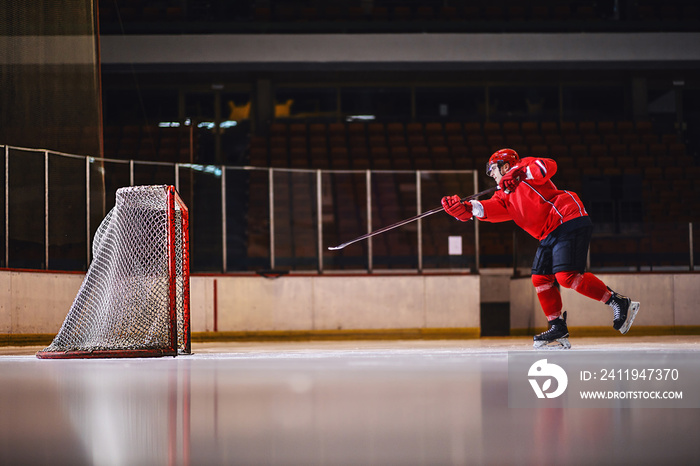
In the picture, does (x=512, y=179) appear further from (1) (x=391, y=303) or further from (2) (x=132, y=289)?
(1) (x=391, y=303)

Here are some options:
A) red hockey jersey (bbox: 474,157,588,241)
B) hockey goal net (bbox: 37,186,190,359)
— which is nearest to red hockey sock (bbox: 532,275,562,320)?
red hockey jersey (bbox: 474,157,588,241)

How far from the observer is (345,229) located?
838cm

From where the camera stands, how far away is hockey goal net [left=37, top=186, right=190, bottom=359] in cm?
560

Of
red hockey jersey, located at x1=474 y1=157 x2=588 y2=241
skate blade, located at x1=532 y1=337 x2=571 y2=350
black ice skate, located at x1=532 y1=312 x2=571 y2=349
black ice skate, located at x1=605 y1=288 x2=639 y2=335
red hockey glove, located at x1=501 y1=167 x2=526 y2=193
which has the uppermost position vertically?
red hockey glove, located at x1=501 y1=167 x2=526 y2=193

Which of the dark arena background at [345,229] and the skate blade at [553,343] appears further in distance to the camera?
the skate blade at [553,343]

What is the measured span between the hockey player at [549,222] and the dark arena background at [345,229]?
320mm

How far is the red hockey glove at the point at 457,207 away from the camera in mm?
5156

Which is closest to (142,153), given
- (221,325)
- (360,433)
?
(221,325)

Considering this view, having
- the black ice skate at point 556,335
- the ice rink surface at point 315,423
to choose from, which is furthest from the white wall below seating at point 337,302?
the ice rink surface at point 315,423

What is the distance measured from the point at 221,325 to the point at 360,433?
248 inches

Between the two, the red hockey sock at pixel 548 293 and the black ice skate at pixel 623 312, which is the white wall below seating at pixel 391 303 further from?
the black ice skate at pixel 623 312

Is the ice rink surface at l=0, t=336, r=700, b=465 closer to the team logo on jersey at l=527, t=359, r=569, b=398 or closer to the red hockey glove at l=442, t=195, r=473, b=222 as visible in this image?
the team logo on jersey at l=527, t=359, r=569, b=398

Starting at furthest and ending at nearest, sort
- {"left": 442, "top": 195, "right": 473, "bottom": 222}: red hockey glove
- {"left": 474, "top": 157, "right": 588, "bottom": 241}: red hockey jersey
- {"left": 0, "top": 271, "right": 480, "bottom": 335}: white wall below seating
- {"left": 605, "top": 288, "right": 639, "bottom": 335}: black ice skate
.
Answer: {"left": 0, "top": 271, "right": 480, "bottom": 335}: white wall below seating, {"left": 442, "top": 195, "right": 473, "bottom": 222}: red hockey glove, {"left": 474, "top": 157, "right": 588, "bottom": 241}: red hockey jersey, {"left": 605, "top": 288, "right": 639, "bottom": 335}: black ice skate

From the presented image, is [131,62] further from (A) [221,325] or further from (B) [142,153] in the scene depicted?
(A) [221,325]
